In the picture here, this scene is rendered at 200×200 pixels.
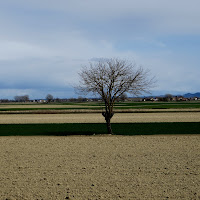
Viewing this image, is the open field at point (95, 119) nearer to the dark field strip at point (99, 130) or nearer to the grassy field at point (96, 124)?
the grassy field at point (96, 124)

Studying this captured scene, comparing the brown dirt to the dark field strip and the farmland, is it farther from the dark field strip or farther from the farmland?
the dark field strip

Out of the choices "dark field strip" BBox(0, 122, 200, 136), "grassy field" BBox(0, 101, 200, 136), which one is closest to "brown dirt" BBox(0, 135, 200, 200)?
"dark field strip" BBox(0, 122, 200, 136)

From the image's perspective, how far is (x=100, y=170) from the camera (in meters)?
11.3

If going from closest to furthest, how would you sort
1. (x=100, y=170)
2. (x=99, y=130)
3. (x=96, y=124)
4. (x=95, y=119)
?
(x=100, y=170) → (x=99, y=130) → (x=96, y=124) → (x=95, y=119)

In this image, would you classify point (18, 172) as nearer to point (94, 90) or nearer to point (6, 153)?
point (6, 153)

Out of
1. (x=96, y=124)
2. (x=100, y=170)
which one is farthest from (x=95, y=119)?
(x=100, y=170)

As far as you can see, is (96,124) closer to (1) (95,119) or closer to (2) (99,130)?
(2) (99,130)

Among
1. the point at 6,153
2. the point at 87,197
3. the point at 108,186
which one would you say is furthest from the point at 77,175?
the point at 6,153

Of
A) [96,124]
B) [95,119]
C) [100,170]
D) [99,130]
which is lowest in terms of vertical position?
[100,170]

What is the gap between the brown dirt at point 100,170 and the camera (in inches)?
339

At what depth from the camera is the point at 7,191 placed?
8852 millimetres

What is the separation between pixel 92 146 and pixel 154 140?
176 inches

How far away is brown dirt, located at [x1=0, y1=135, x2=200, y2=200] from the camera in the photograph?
8617mm

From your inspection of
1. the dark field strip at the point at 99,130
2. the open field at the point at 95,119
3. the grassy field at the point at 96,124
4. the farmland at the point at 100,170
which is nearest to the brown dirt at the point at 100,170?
the farmland at the point at 100,170
